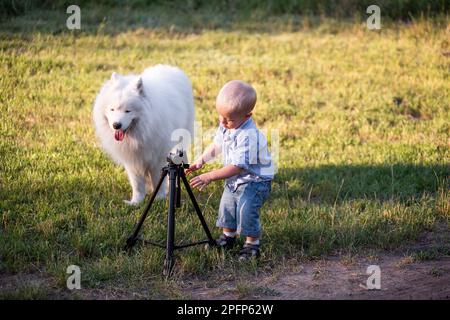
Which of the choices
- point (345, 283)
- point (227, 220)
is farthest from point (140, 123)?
point (345, 283)

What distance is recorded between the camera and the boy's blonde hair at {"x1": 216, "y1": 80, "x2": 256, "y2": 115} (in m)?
4.61

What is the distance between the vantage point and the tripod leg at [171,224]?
4461mm

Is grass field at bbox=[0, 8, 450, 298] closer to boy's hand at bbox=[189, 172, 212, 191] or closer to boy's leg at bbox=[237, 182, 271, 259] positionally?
boy's leg at bbox=[237, 182, 271, 259]

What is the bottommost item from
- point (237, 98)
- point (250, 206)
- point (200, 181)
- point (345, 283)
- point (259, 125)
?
point (345, 283)

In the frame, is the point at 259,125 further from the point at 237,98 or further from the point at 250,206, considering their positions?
the point at 237,98

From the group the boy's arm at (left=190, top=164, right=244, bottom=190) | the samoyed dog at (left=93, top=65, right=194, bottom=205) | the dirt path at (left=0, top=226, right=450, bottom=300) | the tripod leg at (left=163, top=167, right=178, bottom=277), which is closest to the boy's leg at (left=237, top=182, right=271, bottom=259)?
the boy's arm at (left=190, top=164, right=244, bottom=190)

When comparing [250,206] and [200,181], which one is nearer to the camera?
[200,181]

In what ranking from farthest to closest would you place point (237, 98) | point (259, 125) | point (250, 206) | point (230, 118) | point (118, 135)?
point (259, 125) < point (118, 135) < point (250, 206) < point (230, 118) < point (237, 98)

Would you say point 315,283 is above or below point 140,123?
below

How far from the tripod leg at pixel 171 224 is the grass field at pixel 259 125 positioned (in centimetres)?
14

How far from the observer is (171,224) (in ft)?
15.0

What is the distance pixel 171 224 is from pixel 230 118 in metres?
0.94

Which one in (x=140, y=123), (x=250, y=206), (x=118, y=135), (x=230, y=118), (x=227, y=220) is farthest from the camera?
(x=140, y=123)

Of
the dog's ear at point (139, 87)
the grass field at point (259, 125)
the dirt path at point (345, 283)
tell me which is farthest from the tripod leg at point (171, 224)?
the dog's ear at point (139, 87)
